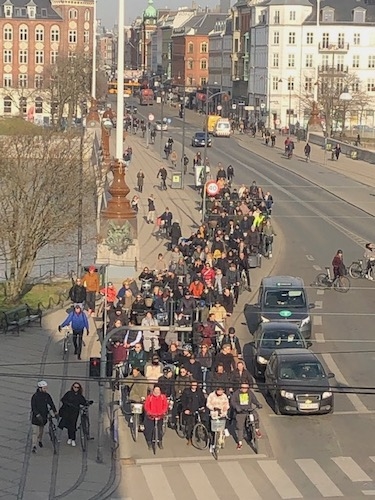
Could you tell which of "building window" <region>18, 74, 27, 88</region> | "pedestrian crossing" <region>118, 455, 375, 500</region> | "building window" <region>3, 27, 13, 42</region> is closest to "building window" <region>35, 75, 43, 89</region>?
"building window" <region>18, 74, 27, 88</region>

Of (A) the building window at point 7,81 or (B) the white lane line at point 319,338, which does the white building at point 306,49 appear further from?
(B) the white lane line at point 319,338

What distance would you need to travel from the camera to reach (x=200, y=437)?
20.8 meters

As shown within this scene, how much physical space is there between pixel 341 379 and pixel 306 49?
105 m

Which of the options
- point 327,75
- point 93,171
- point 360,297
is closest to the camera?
point 360,297

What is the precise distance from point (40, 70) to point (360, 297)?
106 meters

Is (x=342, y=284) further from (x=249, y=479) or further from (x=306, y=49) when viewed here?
(x=306, y=49)

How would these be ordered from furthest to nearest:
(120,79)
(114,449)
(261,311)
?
(120,79) < (261,311) < (114,449)

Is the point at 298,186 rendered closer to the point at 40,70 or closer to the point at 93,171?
the point at 93,171

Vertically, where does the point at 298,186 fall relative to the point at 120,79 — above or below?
below

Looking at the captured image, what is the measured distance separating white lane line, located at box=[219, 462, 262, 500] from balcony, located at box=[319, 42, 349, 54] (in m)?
109

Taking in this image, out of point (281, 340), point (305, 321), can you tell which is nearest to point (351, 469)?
point (281, 340)

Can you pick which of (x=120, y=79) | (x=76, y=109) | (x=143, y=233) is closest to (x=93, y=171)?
(x=143, y=233)

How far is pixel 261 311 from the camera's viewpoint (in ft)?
100


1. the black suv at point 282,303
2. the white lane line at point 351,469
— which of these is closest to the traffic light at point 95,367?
the white lane line at point 351,469
